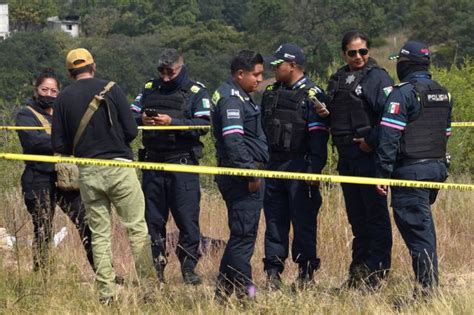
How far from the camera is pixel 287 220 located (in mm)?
6293

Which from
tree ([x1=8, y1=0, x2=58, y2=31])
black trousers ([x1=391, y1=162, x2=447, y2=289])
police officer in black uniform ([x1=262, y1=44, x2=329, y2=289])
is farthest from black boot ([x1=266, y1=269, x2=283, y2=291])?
tree ([x1=8, y1=0, x2=58, y2=31])

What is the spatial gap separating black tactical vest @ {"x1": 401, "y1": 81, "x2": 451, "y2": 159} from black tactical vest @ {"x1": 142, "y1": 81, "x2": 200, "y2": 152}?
1891mm

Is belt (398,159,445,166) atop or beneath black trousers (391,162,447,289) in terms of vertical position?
atop

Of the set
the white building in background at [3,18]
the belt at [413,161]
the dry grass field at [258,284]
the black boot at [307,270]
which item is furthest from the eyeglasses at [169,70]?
the white building in background at [3,18]

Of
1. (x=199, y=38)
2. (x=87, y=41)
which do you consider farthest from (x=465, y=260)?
(x=87, y=41)

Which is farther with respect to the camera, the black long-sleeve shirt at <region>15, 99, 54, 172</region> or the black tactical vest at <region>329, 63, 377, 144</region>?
the black long-sleeve shirt at <region>15, 99, 54, 172</region>

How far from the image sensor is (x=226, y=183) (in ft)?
18.9

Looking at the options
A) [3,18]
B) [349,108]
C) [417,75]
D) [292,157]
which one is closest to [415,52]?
[417,75]

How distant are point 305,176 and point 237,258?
96 cm

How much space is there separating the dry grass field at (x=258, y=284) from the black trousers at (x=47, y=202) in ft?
0.47

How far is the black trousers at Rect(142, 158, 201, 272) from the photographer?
6520 millimetres

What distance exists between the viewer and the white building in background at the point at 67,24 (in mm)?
118537

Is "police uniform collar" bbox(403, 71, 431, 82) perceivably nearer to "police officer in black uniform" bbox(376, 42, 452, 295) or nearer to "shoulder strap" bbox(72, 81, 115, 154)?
"police officer in black uniform" bbox(376, 42, 452, 295)

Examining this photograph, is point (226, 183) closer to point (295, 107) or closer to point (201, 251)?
point (295, 107)
